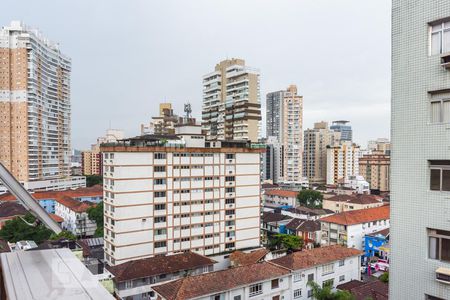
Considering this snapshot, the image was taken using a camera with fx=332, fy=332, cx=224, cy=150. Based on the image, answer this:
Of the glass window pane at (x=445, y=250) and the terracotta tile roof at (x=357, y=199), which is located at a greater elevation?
the glass window pane at (x=445, y=250)

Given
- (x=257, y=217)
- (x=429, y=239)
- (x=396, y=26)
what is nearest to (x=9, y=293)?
(x=429, y=239)

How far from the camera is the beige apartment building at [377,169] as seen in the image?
5278cm

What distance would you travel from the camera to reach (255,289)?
40.8 feet

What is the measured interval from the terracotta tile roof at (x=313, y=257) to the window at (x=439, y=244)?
10.7 m

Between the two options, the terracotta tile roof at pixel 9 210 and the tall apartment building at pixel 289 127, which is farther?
the tall apartment building at pixel 289 127

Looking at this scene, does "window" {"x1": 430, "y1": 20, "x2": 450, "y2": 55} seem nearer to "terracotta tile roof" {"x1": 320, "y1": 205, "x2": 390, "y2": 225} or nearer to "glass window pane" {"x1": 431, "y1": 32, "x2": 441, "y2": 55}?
"glass window pane" {"x1": 431, "y1": 32, "x2": 441, "y2": 55}

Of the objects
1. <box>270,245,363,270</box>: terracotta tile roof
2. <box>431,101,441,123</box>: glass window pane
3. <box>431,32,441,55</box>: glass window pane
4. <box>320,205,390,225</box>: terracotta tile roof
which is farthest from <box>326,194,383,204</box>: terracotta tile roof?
<box>431,32,441,55</box>: glass window pane

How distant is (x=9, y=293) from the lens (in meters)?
1.62

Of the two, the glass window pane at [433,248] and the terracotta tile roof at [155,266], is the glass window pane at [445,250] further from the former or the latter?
the terracotta tile roof at [155,266]

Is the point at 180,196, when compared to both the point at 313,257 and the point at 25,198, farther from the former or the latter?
the point at 25,198

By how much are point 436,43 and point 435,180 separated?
4.61 feet

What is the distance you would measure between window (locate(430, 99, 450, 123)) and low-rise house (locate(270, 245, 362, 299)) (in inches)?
441

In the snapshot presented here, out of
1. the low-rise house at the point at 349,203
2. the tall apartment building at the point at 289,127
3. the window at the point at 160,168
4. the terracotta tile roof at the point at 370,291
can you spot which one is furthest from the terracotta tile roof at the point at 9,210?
the tall apartment building at the point at 289,127

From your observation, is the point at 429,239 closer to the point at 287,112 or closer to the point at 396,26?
the point at 396,26
